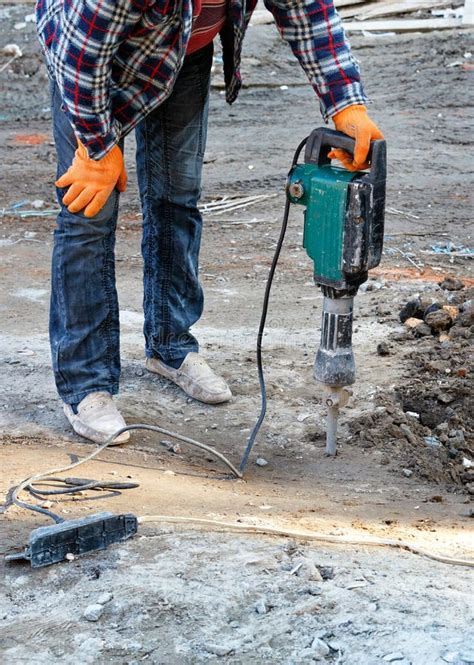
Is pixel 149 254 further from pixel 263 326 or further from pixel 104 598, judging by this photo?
pixel 104 598

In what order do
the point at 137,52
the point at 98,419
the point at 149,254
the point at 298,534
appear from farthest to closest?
the point at 149,254
the point at 98,419
the point at 137,52
the point at 298,534

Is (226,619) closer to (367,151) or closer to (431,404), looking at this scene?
(367,151)

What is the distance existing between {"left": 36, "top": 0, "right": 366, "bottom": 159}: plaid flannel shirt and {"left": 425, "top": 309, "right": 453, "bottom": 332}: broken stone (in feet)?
5.11

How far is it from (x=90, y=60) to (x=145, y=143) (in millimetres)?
929

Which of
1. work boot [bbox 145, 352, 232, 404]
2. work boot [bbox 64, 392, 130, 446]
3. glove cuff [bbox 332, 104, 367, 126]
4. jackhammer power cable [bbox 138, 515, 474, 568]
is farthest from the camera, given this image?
work boot [bbox 145, 352, 232, 404]

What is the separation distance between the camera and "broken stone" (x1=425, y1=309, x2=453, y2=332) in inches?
191

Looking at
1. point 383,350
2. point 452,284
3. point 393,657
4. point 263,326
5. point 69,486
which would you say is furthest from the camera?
point 452,284

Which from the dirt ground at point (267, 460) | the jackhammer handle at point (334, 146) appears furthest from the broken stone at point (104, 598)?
the jackhammer handle at point (334, 146)

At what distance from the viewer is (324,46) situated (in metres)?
3.54

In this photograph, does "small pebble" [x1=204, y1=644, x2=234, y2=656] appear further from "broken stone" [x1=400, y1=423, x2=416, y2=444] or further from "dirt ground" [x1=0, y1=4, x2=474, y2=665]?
"broken stone" [x1=400, y1=423, x2=416, y2=444]

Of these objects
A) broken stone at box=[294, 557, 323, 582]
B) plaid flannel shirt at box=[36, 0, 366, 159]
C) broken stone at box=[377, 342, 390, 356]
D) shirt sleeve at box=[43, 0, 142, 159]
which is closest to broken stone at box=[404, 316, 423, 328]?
broken stone at box=[377, 342, 390, 356]

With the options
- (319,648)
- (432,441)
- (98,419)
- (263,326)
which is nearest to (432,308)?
(432,441)

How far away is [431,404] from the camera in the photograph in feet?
14.0

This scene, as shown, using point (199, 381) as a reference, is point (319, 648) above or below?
above
